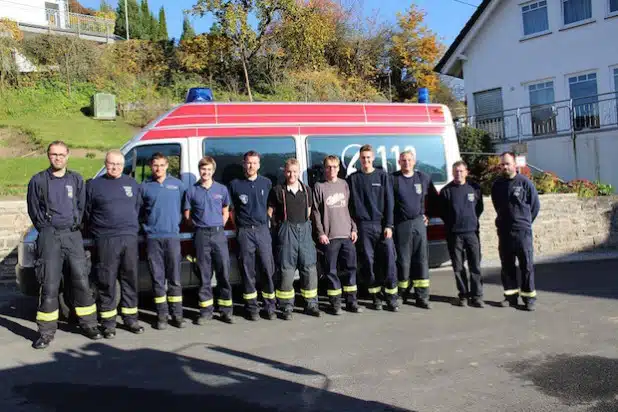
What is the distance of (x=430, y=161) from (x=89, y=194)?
14.7ft

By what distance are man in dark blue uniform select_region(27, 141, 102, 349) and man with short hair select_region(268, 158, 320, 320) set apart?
2.12 m

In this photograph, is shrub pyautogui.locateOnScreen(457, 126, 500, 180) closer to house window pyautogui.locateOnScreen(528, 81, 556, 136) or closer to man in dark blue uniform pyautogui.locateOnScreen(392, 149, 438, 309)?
house window pyautogui.locateOnScreen(528, 81, 556, 136)

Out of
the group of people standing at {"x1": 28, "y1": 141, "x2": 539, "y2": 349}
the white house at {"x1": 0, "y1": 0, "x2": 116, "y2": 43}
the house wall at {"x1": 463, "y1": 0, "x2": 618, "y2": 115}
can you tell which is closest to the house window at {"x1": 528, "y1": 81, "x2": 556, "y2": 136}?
the house wall at {"x1": 463, "y1": 0, "x2": 618, "y2": 115}


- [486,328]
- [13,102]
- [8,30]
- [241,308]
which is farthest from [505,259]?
[8,30]

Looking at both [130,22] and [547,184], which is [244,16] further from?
[130,22]

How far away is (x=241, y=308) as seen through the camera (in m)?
7.59

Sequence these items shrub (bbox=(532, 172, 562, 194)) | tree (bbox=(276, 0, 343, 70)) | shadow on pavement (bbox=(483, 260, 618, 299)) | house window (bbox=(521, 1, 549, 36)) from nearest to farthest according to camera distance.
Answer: shadow on pavement (bbox=(483, 260, 618, 299))
shrub (bbox=(532, 172, 562, 194))
house window (bbox=(521, 1, 549, 36))
tree (bbox=(276, 0, 343, 70))

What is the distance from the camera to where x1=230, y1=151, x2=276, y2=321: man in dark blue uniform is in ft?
21.9

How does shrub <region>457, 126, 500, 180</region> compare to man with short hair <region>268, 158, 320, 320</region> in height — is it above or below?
above

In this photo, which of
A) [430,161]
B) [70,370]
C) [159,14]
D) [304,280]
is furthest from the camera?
[159,14]

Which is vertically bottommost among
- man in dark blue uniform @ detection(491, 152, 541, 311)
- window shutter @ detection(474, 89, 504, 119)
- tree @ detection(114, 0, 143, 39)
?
man in dark blue uniform @ detection(491, 152, 541, 311)

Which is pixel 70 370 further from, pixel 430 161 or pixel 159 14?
pixel 159 14

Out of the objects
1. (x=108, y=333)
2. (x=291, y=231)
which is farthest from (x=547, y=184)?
(x=108, y=333)

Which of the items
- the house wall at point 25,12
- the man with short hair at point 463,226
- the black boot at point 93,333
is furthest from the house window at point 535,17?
the house wall at point 25,12
